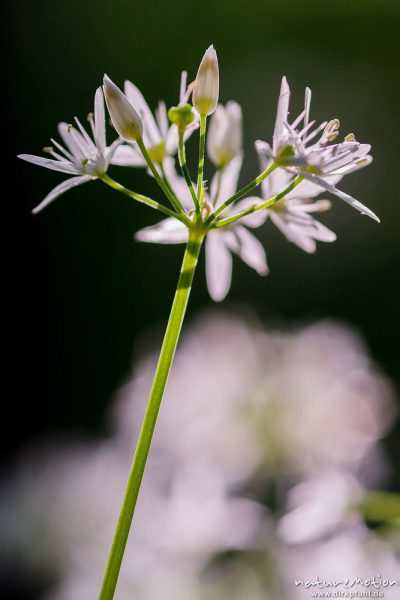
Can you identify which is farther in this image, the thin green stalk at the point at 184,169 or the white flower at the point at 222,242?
the white flower at the point at 222,242

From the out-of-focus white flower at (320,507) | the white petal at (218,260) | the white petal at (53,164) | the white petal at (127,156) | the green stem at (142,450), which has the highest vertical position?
the white petal at (127,156)

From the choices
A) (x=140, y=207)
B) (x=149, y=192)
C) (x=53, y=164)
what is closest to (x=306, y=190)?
(x=53, y=164)

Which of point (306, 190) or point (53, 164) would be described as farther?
point (306, 190)

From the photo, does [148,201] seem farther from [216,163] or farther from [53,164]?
[216,163]

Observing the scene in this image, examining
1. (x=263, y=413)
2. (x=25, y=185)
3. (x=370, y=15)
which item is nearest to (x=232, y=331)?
(x=263, y=413)

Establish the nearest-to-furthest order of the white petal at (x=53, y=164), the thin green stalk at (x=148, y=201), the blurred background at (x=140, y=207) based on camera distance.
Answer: the thin green stalk at (x=148, y=201), the white petal at (x=53, y=164), the blurred background at (x=140, y=207)

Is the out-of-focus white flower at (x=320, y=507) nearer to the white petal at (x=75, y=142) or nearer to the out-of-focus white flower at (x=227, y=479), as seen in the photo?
the out-of-focus white flower at (x=227, y=479)

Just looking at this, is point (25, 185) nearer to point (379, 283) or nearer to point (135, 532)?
point (379, 283)

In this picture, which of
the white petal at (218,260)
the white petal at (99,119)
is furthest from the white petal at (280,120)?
the white petal at (218,260)
